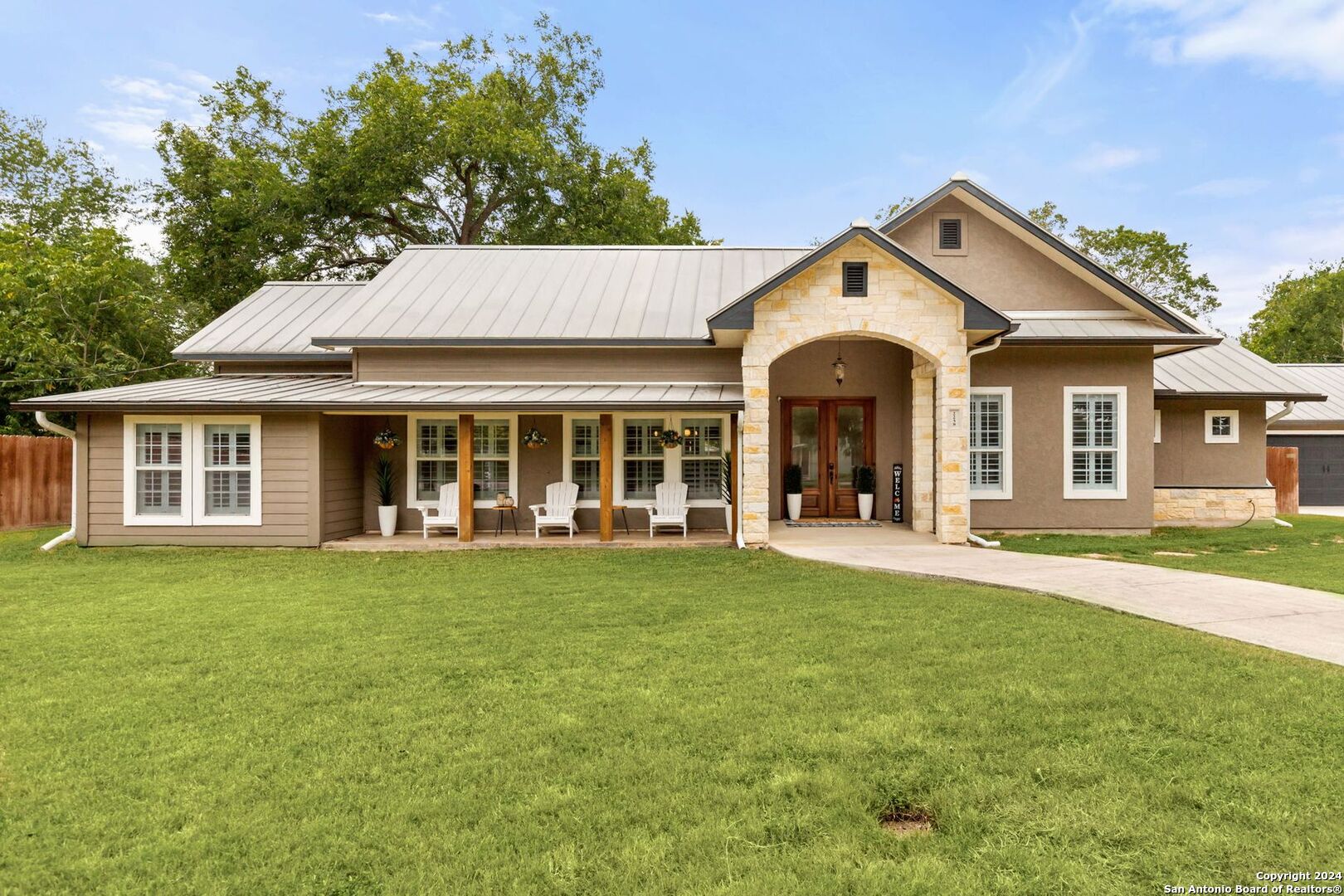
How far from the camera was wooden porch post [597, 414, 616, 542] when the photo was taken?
1107cm

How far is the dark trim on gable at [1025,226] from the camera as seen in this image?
12.0m

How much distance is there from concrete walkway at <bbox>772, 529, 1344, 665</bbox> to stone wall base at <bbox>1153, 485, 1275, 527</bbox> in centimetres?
622

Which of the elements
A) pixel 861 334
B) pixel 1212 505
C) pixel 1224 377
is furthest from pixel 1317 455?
pixel 861 334

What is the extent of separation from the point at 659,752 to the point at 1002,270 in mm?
11878

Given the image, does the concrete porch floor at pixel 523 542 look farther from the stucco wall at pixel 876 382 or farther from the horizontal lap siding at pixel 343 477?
the stucco wall at pixel 876 382

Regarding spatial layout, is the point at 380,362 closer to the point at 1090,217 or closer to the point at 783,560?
the point at 783,560

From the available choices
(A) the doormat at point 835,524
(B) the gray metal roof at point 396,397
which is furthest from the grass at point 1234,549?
(B) the gray metal roof at point 396,397

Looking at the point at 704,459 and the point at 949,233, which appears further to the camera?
the point at 949,233

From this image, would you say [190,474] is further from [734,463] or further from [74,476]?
[734,463]

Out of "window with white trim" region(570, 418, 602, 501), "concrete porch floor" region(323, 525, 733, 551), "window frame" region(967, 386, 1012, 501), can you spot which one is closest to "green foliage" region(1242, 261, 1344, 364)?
"window frame" region(967, 386, 1012, 501)

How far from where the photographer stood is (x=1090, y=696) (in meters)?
4.16

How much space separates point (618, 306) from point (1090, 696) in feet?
34.0

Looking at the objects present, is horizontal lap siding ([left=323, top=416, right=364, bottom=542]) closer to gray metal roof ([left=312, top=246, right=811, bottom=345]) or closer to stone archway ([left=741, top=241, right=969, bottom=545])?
gray metal roof ([left=312, top=246, right=811, bottom=345])

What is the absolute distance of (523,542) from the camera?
1122 centimetres
